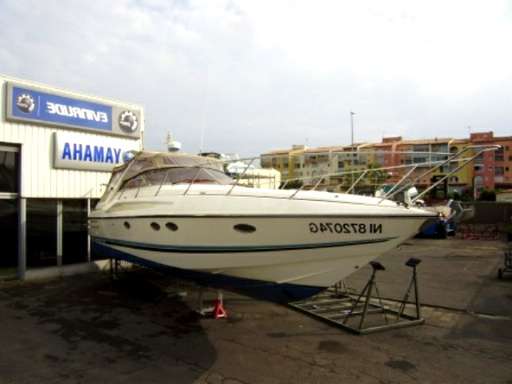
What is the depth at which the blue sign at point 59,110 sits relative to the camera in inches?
385

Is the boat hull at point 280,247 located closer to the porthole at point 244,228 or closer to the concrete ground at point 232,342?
the porthole at point 244,228

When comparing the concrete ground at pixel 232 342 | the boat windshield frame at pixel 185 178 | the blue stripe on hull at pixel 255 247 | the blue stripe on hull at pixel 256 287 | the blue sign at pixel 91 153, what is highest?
the blue sign at pixel 91 153

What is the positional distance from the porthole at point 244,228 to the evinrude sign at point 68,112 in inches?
288

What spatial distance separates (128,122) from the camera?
12.2m

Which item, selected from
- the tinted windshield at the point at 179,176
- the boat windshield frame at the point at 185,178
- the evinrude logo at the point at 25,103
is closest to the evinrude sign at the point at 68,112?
the evinrude logo at the point at 25,103

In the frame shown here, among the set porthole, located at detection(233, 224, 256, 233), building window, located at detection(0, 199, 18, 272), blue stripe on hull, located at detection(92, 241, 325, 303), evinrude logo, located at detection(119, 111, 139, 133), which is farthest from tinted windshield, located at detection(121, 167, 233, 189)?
evinrude logo, located at detection(119, 111, 139, 133)

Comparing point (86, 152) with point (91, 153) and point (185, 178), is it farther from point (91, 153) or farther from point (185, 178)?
point (185, 178)

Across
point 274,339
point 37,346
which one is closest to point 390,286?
point 274,339

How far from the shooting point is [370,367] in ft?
15.4

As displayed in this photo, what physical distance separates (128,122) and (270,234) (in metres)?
8.55

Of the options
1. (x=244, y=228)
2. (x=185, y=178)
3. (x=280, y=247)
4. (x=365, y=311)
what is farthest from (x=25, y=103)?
(x=365, y=311)

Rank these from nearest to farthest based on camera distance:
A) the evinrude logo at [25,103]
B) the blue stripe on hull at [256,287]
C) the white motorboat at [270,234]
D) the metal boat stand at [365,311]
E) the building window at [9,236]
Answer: the white motorboat at [270,234] < the blue stripe on hull at [256,287] < the metal boat stand at [365,311] < the evinrude logo at [25,103] < the building window at [9,236]

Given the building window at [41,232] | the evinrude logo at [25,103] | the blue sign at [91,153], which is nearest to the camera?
the evinrude logo at [25,103]

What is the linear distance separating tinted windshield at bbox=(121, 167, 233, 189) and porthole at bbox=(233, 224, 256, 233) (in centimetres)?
178
